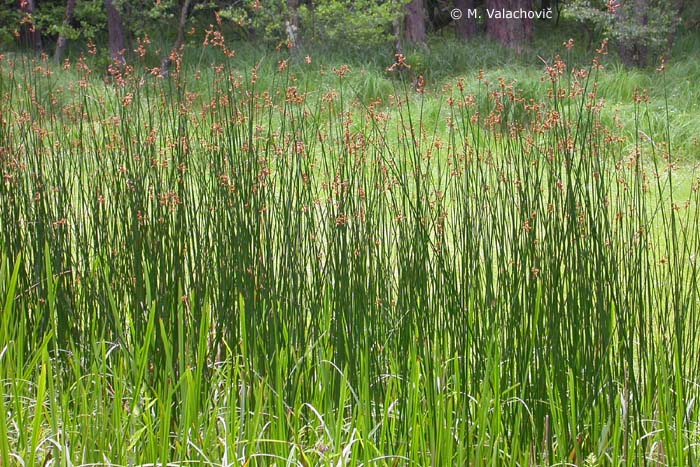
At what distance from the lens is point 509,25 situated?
12.0 meters

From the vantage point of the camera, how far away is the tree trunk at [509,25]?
1190 cm

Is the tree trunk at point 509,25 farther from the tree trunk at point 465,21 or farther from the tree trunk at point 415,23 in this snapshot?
the tree trunk at point 465,21

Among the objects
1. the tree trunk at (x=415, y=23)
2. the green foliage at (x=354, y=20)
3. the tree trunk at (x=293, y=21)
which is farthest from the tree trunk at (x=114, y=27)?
the tree trunk at (x=415, y=23)

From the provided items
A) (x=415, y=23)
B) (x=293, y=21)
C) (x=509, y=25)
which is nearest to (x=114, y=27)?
(x=293, y=21)

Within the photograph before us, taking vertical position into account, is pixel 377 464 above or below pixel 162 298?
below

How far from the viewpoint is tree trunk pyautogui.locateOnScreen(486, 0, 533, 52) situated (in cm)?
1190

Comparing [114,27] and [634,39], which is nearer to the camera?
[634,39]

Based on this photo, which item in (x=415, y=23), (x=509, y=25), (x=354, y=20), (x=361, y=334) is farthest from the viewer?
(x=509, y=25)

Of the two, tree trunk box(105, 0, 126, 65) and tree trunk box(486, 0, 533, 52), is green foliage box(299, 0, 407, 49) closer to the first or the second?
tree trunk box(486, 0, 533, 52)

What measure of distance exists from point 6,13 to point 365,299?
1069 centimetres

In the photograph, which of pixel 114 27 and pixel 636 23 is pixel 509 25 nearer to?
pixel 636 23

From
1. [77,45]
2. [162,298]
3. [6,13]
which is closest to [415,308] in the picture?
[162,298]

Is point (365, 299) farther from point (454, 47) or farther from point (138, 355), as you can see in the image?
point (454, 47)

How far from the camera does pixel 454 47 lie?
1109 cm
